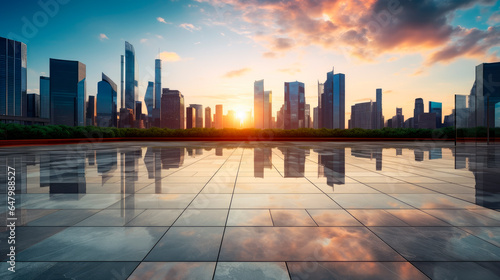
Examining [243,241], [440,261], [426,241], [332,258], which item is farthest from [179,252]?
[426,241]

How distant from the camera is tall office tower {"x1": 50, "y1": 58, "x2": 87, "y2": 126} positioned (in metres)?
172

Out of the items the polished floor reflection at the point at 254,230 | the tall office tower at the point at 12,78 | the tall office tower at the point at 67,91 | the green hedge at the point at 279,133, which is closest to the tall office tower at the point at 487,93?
the green hedge at the point at 279,133

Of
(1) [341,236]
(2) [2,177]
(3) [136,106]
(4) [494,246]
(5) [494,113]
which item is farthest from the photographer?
(3) [136,106]

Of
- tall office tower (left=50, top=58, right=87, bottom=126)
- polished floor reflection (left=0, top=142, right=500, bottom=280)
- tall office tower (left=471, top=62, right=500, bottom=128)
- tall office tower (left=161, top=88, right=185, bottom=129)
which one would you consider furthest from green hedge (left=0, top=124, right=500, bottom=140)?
tall office tower (left=50, top=58, right=87, bottom=126)

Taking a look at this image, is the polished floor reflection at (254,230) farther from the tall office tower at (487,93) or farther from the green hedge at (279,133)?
the tall office tower at (487,93)

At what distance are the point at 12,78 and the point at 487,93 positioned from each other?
912 feet

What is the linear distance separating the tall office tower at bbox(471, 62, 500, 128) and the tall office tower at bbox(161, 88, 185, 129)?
15210 centimetres

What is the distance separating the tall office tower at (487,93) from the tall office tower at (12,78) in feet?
773

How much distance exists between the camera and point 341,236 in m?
3.58

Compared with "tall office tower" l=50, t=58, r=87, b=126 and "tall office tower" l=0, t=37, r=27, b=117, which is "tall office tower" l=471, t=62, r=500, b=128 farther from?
"tall office tower" l=0, t=37, r=27, b=117

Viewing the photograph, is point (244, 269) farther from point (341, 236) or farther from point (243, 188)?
point (243, 188)

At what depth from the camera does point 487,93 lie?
260ft

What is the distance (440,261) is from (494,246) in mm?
1102

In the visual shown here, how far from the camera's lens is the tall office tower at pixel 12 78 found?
550 feet
